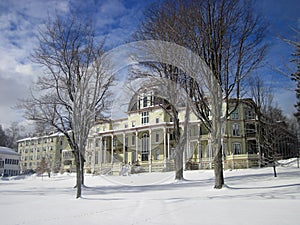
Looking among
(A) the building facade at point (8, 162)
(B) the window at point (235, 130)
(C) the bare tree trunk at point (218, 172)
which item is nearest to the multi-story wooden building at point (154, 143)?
(B) the window at point (235, 130)

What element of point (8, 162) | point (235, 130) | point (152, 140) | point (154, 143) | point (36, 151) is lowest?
point (8, 162)

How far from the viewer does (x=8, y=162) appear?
57.6m

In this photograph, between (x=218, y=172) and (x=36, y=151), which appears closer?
(x=218, y=172)

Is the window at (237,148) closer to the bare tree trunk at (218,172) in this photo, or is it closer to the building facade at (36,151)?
the bare tree trunk at (218,172)

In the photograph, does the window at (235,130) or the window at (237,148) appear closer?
the window at (237,148)

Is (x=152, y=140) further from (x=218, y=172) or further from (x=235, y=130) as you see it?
(x=235, y=130)

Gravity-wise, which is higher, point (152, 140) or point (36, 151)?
point (36, 151)

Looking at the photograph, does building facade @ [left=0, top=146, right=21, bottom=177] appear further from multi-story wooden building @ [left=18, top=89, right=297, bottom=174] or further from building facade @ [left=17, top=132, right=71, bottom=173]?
multi-story wooden building @ [left=18, top=89, right=297, bottom=174]

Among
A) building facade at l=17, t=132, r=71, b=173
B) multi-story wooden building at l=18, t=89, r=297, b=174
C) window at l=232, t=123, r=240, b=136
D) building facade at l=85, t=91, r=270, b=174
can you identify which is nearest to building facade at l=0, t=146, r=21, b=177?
building facade at l=17, t=132, r=71, b=173

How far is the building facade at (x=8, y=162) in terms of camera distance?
185 ft

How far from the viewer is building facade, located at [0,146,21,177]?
56.3 metres

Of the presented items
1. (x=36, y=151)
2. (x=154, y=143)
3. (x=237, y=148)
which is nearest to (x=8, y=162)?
(x=36, y=151)

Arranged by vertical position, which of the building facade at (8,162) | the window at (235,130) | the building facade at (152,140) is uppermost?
the window at (235,130)

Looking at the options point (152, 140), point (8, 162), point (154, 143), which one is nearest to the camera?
point (154, 143)
